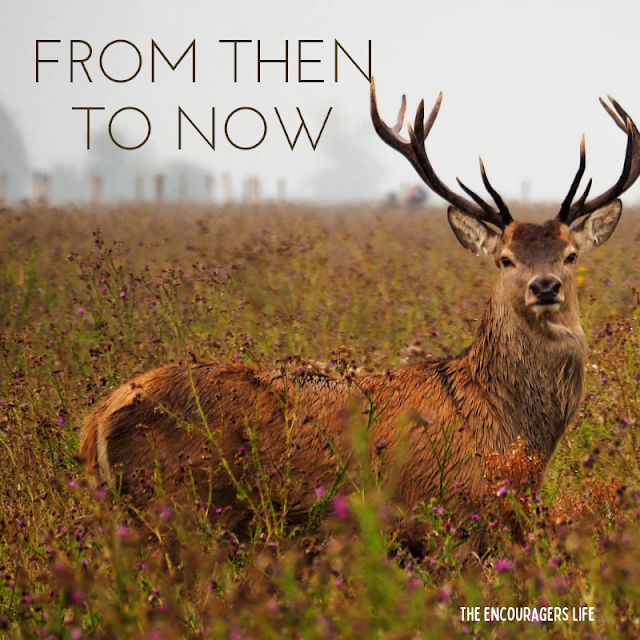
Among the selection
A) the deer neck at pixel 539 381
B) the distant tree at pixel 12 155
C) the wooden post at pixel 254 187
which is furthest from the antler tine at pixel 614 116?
the distant tree at pixel 12 155

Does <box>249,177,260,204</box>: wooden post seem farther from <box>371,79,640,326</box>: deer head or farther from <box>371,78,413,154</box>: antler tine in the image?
<box>371,79,640,326</box>: deer head

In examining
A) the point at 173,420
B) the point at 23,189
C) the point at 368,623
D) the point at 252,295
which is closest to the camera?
the point at 368,623

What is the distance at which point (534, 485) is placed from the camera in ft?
13.2

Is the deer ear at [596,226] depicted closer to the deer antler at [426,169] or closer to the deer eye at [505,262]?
the deer antler at [426,169]

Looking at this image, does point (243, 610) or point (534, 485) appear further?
point (534, 485)

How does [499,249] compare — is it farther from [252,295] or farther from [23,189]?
[23,189]

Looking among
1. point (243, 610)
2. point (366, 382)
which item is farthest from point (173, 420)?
point (243, 610)

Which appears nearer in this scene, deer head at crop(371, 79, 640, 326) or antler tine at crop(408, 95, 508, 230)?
deer head at crop(371, 79, 640, 326)

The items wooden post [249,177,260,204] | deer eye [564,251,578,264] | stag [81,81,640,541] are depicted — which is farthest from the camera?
wooden post [249,177,260,204]

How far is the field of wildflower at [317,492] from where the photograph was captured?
247 cm

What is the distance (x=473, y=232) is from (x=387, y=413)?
4.08 ft

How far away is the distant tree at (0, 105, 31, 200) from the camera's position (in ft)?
391

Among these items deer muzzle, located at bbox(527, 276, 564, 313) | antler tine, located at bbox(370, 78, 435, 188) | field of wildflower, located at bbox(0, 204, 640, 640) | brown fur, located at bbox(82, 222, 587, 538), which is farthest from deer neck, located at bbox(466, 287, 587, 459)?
antler tine, located at bbox(370, 78, 435, 188)

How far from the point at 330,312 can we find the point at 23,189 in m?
130
